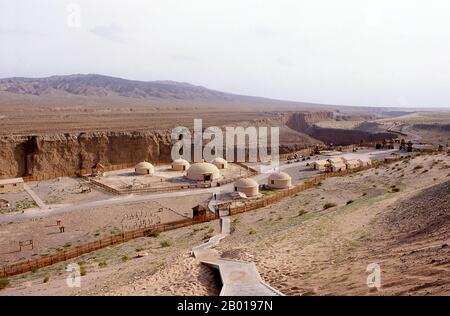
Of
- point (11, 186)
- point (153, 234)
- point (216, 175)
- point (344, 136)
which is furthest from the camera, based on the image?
point (344, 136)

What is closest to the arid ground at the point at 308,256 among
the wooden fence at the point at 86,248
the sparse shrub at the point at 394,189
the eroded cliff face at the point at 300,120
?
the wooden fence at the point at 86,248

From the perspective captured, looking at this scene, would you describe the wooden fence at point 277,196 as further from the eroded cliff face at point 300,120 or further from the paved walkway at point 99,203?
the eroded cliff face at point 300,120

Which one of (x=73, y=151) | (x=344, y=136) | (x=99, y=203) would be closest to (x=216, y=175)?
(x=99, y=203)

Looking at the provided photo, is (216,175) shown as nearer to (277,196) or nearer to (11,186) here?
(277,196)

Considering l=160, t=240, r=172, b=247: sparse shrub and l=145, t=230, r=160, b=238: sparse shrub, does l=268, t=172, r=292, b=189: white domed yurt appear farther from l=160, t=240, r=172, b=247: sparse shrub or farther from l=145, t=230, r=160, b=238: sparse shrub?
l=160, t=240, r=172, b=247: sparse shrub

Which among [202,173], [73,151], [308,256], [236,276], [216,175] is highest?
[73,151]
